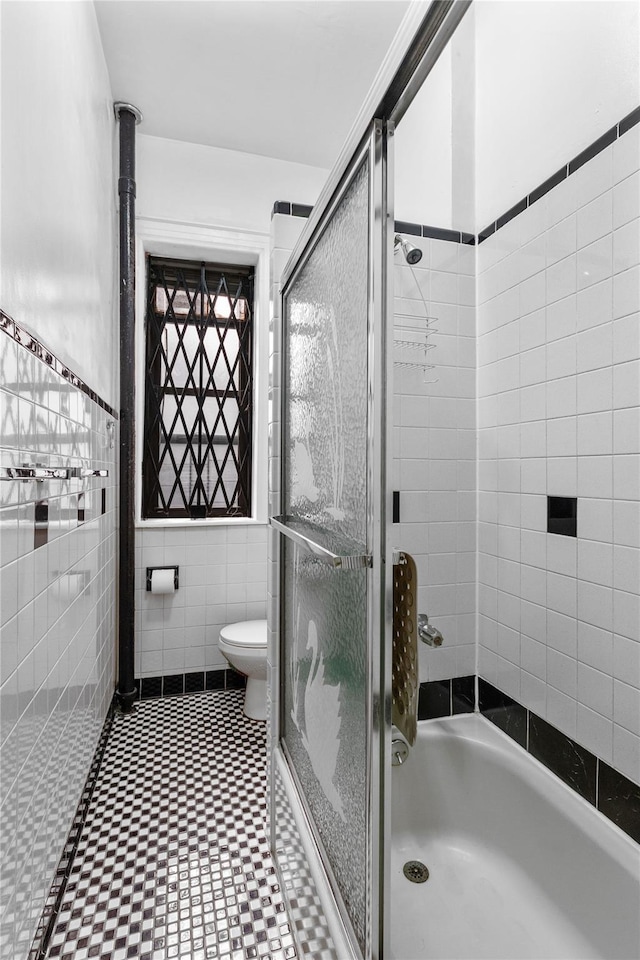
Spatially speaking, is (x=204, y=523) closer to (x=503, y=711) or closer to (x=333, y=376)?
(x=503, y=711)

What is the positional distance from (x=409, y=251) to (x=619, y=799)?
1617 mm

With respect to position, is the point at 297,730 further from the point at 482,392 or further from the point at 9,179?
the point at 9,179

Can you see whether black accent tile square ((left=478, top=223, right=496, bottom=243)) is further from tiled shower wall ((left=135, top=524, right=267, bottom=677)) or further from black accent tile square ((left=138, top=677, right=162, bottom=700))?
black accent tile square ((left=138, top=677, right=162, bottom=700))

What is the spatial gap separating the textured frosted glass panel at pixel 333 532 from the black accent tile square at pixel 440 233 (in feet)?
2.21

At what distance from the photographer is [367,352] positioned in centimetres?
88

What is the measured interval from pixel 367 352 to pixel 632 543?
0.86 metres

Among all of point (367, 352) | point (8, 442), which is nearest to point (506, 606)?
point (367, 352)

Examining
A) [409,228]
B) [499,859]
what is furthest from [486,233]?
[499,859]

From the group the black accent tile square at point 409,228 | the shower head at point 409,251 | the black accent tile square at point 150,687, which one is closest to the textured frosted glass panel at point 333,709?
the shower head at point 409,251

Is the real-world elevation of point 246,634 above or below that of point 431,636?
below

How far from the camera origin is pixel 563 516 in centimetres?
148

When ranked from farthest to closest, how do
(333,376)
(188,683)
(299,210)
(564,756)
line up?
(188,683) < (299,210) < (564,756) < (333,376)

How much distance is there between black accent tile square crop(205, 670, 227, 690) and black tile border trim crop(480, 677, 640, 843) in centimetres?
138

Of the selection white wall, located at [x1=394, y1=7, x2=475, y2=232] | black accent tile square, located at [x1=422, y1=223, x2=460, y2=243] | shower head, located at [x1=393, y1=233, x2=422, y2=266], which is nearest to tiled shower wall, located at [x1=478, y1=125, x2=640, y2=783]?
black accent tile square, located at [x1=422, y1=223, x2=460, y2=243]
